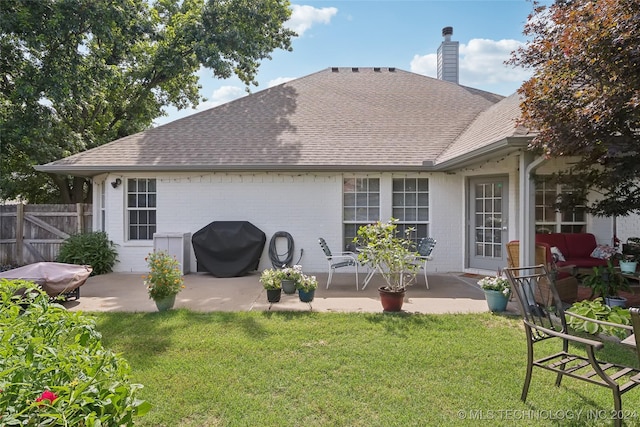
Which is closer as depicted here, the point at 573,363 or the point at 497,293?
the point at 573,363

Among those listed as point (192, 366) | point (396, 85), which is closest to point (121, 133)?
point (396, 85)

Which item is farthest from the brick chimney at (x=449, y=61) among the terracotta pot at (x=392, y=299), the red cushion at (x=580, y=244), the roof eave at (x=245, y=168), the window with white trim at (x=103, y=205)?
the window with white trim at (x=103, y=205)

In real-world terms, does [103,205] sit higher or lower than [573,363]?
higher

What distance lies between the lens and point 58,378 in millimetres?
1459

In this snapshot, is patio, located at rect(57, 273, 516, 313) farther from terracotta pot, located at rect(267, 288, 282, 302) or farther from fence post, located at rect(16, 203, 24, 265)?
fence post, located at rect(16, 203, 24, 265)

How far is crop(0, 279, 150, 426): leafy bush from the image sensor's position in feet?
4.12

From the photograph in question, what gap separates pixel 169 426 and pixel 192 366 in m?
0.90

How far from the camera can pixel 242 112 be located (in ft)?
34.1

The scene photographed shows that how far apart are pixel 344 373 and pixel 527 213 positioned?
381 centimetres

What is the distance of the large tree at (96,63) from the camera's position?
373 inches

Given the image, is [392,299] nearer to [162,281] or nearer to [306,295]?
[306,295]

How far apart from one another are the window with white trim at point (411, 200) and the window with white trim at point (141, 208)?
227 inches

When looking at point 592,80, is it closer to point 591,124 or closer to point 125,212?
point 591,124

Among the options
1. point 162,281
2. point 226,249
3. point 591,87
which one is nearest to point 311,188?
point 226,249
